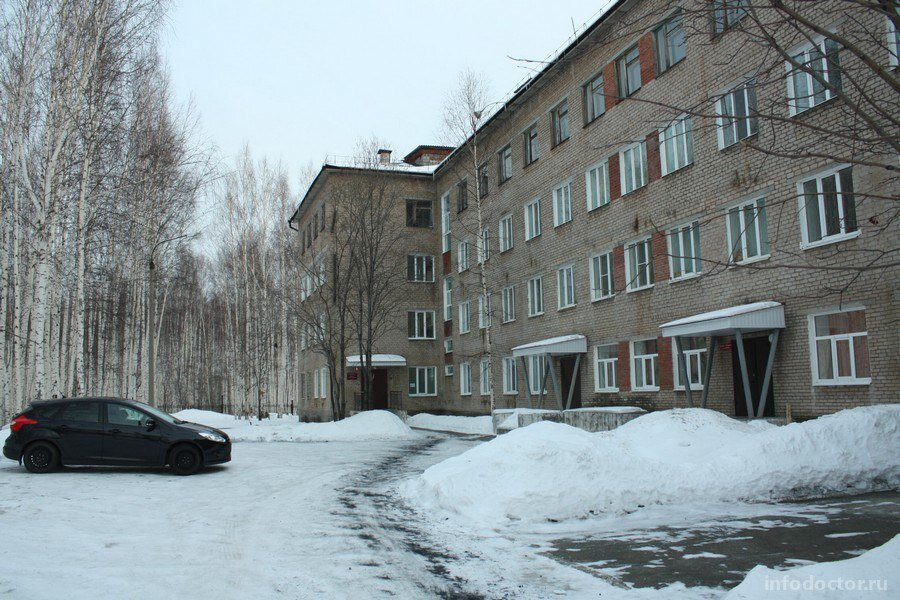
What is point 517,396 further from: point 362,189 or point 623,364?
point 362,189

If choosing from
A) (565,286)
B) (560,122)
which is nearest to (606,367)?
(565,286)

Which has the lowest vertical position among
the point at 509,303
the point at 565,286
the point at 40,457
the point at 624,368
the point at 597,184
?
the point at 40,457

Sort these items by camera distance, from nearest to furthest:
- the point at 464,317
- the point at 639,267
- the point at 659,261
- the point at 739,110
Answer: the point at 739,110 → the point at 659,261 → the point at 639,267 → the point at 464,317

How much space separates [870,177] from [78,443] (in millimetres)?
16171

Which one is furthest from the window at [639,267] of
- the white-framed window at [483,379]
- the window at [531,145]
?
the white-framed window at [483,379]

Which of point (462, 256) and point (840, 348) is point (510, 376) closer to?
point (462, 256)

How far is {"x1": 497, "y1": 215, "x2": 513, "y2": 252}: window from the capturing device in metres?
30.4

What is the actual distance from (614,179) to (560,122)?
500cm

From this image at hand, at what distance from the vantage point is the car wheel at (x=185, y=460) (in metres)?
13.4

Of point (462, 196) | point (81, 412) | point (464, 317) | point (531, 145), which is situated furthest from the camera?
point (462, 196)

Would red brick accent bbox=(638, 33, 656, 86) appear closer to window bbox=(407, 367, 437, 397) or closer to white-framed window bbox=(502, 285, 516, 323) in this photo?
white-framed window bbox=(502, 285, 516, 323)

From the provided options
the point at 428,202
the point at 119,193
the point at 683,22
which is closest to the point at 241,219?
the point at 428,202

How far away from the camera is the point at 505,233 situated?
101 feet

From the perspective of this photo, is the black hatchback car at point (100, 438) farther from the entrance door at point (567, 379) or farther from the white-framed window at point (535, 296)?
the white-framed window at point (535, 296)
